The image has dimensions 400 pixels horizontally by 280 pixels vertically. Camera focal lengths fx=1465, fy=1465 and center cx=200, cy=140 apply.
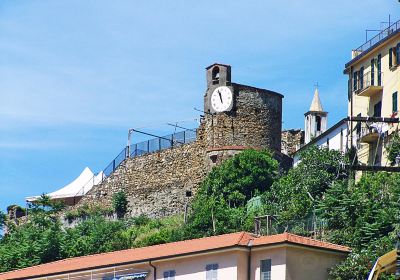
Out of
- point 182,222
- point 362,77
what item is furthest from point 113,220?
point 362,77

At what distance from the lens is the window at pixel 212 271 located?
56.8 metres

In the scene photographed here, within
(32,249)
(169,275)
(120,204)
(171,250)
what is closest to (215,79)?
(120,204)

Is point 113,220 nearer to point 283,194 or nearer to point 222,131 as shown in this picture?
point 222,131

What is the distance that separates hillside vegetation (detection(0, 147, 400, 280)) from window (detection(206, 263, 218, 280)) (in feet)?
14.8

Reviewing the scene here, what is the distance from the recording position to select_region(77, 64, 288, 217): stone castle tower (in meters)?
90.6

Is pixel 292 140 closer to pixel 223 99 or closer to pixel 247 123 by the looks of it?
pixel 247 123

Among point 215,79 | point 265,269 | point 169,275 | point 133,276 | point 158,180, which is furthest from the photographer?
point 158,180

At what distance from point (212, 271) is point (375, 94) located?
75.2ft

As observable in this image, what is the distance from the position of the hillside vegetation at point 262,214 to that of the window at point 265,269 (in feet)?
9.21

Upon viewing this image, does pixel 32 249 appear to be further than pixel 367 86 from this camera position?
Yes

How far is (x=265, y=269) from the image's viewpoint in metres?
56.1

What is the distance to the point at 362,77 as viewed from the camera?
3083 inches

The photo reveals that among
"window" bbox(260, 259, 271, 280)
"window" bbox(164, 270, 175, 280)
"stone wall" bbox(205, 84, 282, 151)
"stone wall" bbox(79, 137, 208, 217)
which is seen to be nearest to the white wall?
"stone wall" bbox(205, 84, 282, 151)

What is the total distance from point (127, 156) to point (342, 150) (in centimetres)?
2218
